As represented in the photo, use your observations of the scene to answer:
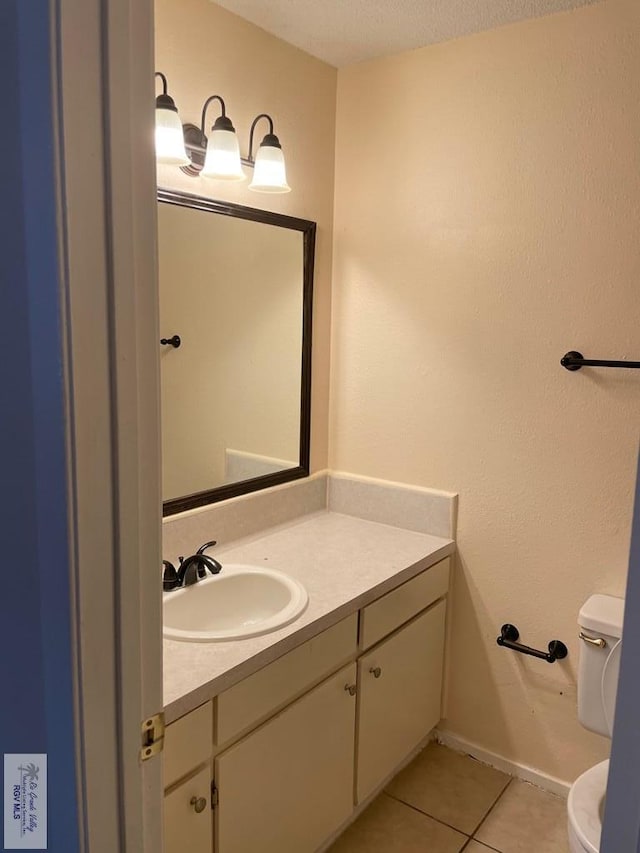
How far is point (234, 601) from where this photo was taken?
6.12 ft

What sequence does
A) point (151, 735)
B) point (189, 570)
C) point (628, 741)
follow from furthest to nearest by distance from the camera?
point (189, 570), point (151, 735), point (628, 741)

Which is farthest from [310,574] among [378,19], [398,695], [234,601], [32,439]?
[378,19]

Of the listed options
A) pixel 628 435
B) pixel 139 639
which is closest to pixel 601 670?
pixel 628 435

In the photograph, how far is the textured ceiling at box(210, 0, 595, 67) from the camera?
1.83m

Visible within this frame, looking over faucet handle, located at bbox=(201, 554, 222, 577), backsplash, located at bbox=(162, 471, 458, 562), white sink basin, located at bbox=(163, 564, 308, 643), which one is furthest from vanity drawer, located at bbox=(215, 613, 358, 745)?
backsplash, located at bbox=(162, 471, 458, 562)

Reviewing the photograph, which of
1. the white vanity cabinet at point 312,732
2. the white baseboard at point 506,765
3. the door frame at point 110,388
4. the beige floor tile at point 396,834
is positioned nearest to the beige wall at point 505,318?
the white baseboard at point 506,765

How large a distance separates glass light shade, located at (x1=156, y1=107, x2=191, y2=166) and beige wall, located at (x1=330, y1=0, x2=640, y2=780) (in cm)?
79

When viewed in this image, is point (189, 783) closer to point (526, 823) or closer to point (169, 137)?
point (526, 823)

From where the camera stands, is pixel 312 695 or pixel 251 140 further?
pixel 251 140

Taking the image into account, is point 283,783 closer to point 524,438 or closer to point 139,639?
point 139,639

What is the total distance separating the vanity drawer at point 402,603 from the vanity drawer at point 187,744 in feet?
1.88

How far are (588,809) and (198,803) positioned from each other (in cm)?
88

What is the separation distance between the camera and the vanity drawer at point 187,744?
1296 mm

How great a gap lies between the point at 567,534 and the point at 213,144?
5.00 feet
